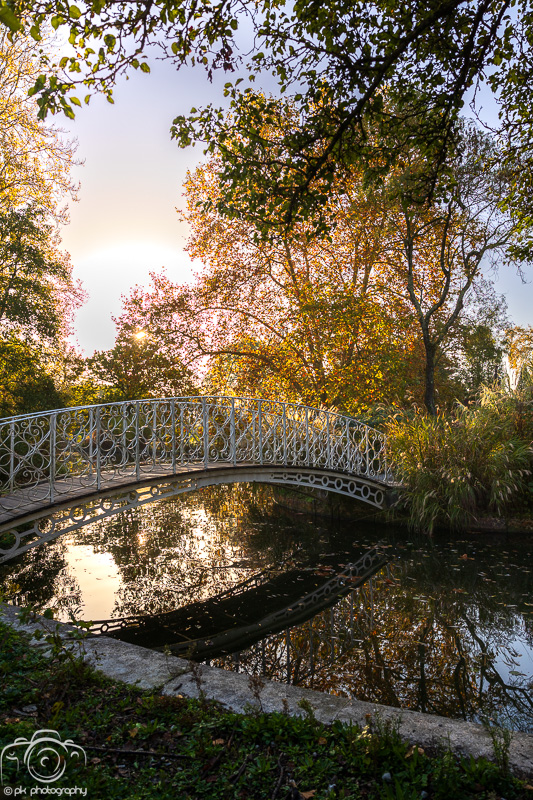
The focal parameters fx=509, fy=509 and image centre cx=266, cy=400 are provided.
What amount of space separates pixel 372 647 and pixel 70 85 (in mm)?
5742

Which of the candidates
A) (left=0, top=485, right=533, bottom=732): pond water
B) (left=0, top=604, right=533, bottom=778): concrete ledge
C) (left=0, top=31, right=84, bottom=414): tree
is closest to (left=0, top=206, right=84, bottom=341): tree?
(left=0, top=31, right=84, bottom=414): tree

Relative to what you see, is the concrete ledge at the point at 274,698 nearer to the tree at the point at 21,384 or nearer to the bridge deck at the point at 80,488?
the bridge deck at the point at 80,488

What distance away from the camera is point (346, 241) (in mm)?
14266

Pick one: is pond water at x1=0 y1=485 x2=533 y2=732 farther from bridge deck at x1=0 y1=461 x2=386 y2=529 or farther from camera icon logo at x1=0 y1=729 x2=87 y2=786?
camera icon logo at x1=0 y1=729 x2=87 y2=786

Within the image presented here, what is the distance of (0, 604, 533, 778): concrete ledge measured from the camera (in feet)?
8.36

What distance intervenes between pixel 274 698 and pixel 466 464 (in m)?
8.21

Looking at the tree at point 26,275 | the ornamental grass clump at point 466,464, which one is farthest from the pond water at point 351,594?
the tree at point 26,275

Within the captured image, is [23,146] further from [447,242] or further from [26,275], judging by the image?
[447,242]

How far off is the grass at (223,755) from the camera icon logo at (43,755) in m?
0.04

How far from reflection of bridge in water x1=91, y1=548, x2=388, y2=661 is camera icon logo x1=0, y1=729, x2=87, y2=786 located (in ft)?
7.96

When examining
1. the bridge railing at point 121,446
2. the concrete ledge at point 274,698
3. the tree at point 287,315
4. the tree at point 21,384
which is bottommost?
the concrete ledge at point 274,698

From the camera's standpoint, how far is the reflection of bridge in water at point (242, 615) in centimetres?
537

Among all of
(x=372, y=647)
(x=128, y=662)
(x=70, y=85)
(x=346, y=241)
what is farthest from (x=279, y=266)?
(x=128, y=662)

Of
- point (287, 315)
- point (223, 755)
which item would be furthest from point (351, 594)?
point (287, 315)
